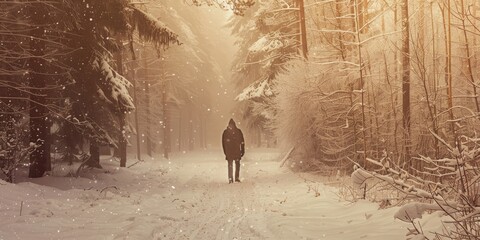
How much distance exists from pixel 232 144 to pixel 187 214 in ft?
22.3

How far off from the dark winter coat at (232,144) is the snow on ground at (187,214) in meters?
2.65

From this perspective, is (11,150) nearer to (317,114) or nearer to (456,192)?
(317,114)

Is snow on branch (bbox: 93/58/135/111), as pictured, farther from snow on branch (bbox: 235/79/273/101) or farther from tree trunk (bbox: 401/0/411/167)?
snow on branch (bbox: 235/79/273/101)

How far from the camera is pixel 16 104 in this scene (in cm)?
1301

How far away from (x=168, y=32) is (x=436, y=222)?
1041 centimetres

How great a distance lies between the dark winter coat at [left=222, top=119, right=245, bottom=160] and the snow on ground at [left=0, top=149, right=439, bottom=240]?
265 centimetres

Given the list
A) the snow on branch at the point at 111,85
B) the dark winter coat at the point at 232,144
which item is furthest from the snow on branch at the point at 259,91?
the snow on branch at the point at 111,85

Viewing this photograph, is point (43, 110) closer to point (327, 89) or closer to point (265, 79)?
point (327, 89)

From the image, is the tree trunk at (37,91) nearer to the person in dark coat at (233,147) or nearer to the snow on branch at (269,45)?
the person in dark coat at (233,147)

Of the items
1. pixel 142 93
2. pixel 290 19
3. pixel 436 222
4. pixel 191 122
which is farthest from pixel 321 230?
pixel 191 122

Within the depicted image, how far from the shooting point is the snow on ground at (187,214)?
6859 millimetres

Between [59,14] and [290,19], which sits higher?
[290,19]

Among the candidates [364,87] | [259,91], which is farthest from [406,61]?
[259,91]

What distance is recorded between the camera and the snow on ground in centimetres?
686
